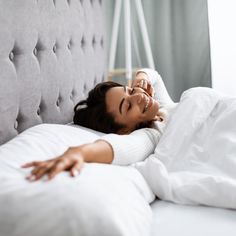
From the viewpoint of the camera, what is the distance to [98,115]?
167 cm

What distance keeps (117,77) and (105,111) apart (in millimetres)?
1762

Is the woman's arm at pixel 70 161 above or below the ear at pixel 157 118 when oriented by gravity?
above

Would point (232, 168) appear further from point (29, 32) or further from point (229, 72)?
point (229, 72)


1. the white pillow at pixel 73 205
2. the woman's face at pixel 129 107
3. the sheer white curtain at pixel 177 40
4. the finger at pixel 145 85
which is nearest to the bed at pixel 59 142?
the white pillow at pixel 73 205

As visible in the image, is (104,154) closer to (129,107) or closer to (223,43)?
A: (129,107)

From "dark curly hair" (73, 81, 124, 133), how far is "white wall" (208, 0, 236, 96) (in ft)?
4.94

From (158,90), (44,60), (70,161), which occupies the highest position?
(44,60)

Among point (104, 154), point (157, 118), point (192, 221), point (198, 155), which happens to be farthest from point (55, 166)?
point (157, 118)

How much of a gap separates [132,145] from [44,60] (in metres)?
0.59

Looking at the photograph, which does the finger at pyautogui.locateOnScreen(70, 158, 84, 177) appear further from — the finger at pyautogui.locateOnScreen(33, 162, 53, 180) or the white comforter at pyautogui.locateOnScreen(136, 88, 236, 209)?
the white comforter at pyautogui.locateOnScreen(136, 88, 236, 209)

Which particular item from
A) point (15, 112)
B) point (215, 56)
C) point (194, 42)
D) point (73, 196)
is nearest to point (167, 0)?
point (194, 42)

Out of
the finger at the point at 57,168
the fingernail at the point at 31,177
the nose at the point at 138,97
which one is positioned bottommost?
the nose at the point at 138,97

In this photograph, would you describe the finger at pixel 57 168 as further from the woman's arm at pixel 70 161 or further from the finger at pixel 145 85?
the finger at pixel 145 85

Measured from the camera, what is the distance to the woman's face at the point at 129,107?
164 cm
